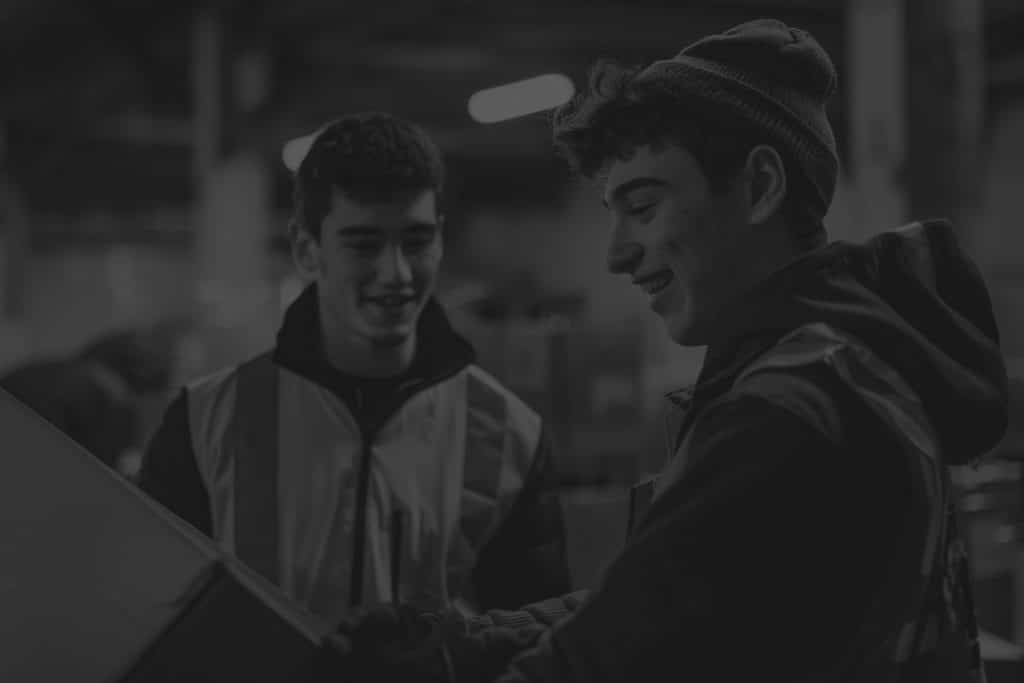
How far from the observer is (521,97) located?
8.99m

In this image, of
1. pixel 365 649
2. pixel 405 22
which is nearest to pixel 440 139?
A: pixel 405 22

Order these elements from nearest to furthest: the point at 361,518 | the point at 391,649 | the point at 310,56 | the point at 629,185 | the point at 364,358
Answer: the point at 391,649 < the point at 629,185 < the point at 361,518 < the point at 364,358 < the point at 310,56

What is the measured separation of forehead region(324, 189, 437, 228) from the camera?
1.82 m

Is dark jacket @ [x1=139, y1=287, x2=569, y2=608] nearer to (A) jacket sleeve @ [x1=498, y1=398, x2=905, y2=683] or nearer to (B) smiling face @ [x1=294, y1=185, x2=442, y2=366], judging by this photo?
(B) smiling face @ [x1=294, y1=185, x2=442, y2=366]

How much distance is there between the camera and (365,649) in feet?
3.26

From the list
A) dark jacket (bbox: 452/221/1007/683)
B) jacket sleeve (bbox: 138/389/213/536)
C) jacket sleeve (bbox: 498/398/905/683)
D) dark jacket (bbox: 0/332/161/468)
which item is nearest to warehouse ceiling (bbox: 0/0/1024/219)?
dark jacket (bbox: 0/332/161/468)

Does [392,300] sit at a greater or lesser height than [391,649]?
greater

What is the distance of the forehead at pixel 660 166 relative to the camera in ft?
3.54

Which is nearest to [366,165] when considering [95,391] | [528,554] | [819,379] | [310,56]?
[528,554]

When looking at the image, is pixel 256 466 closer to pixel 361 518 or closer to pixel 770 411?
pixel 361 518

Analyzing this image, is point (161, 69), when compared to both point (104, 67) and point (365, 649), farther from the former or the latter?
point (365, 649)

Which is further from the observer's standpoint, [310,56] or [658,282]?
[310,56]

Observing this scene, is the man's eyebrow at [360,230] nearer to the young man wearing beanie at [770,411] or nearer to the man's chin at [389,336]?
the man's chin at [389,336]

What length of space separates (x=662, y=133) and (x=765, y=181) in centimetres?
11
